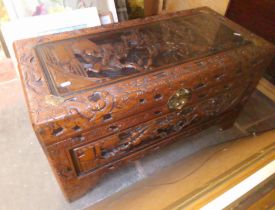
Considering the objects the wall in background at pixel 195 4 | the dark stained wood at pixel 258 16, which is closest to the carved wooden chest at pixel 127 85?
the dark stained wood at pixel 258 16

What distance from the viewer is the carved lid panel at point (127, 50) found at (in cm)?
64

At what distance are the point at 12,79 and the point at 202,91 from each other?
3.66ft

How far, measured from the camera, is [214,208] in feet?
1.27

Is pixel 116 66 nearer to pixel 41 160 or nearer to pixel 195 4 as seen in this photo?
pixel 41 160

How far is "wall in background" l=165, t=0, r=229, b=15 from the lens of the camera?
1.31m

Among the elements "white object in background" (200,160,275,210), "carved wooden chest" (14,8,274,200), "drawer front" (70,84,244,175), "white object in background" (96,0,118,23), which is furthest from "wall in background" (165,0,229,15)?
"white object in background" (200,160,275,210)

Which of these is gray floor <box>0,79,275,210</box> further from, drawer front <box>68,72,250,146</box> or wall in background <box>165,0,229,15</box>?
wall in background <box>165,0,229,15</box>

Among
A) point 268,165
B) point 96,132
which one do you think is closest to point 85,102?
point 96,132

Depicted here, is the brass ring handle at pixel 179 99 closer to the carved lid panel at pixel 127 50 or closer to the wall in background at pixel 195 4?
the carved lid panel at pixel 127 50

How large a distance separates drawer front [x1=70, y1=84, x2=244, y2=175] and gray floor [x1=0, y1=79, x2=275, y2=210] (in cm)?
19

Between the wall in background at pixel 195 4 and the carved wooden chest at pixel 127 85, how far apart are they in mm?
435

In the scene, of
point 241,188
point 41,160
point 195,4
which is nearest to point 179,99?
point 241,188

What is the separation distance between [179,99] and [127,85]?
189 millimetres

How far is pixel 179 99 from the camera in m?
0.71
